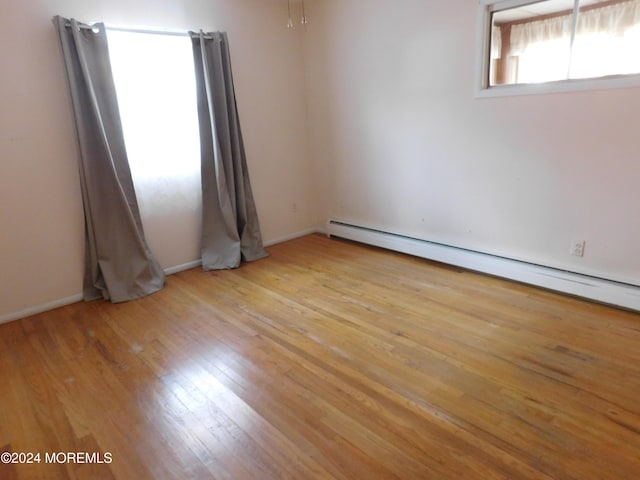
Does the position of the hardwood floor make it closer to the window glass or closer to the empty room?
the empty room

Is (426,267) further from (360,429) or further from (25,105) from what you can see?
(25,105)

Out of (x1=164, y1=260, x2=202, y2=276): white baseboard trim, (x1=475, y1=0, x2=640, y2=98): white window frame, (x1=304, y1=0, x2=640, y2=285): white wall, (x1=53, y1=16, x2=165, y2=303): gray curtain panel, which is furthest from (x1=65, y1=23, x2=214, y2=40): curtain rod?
(x1=475, y1=0, x2=640, y2=98): white window frame

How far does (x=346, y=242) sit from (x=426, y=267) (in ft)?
3.55

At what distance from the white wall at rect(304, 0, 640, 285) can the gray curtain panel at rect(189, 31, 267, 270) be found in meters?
1.02

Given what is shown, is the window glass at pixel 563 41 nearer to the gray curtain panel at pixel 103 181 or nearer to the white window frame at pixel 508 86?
the white window frame at pixel 508 86

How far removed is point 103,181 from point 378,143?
2411mm

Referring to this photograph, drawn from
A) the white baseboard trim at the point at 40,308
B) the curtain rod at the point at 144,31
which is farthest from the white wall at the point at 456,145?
the white baseboard trim at the point at 40,308

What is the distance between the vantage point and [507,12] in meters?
2.84

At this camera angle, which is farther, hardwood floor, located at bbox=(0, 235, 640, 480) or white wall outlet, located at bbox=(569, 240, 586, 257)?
white wall outlet, located at bbox=(569, 240, 586, 257)

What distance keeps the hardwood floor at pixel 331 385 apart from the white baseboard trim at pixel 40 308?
0.23 feet

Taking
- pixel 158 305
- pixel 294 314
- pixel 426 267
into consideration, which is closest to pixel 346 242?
pixel 426 267

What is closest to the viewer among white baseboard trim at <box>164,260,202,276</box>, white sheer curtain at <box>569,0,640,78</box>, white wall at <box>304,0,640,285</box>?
white sheer curtain at <box>569,0,640,78</box>

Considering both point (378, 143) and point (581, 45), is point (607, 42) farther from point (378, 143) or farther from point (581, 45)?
point (378, 143)

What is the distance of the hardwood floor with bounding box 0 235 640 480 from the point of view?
1.65 m
